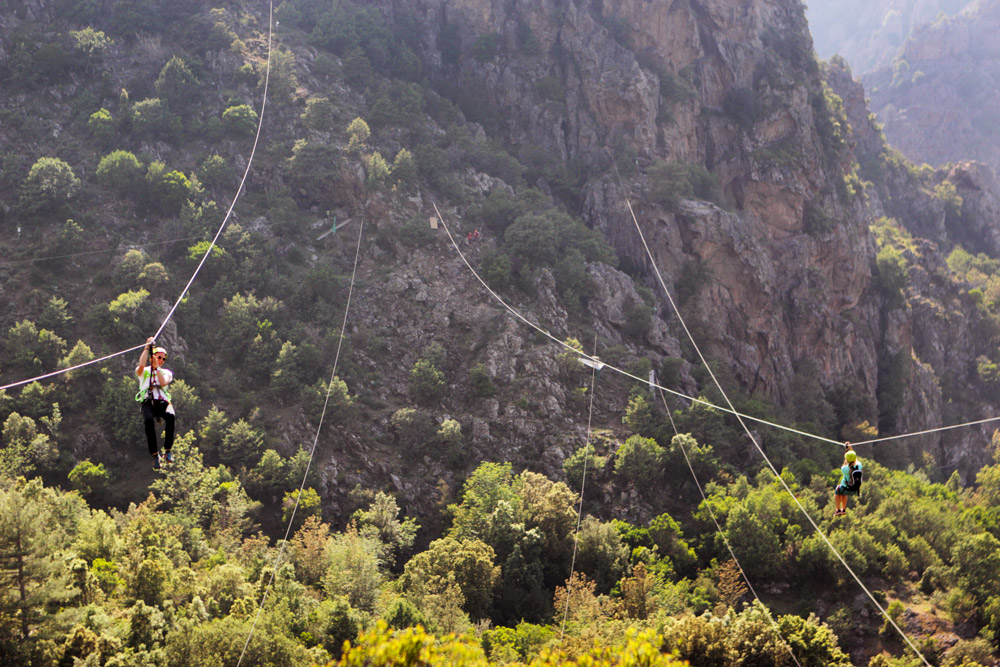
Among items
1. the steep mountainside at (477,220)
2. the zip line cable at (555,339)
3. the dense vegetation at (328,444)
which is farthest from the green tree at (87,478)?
the zip line cable at (555,339)

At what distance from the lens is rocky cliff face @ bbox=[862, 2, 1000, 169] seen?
14612 centimetres

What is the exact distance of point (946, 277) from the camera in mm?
Result: 79812

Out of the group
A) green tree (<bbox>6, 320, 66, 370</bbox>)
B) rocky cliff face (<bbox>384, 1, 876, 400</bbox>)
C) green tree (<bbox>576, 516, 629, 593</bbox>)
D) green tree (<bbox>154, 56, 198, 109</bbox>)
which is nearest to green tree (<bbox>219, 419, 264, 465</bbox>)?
green tree (<bbox>6, 320, 66, 370</bbox>)

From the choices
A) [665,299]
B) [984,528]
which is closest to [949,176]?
[665,299]

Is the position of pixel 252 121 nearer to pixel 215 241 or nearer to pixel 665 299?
pixel 215 241

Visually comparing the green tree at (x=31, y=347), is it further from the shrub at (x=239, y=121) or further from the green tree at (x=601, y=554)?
the green tree at (x=601, y=554)

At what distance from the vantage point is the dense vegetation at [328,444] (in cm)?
2367

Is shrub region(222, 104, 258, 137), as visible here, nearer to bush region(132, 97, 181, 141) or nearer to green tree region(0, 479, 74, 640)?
bush region(132, 97, 181, 141)

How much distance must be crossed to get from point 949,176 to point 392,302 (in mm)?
96157

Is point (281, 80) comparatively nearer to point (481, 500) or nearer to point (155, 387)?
point (481, 500)

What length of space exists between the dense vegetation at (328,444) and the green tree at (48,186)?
14cm

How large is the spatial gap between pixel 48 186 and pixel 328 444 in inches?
916

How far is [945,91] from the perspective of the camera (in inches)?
6004

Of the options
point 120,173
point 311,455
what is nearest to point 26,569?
point 311,455
